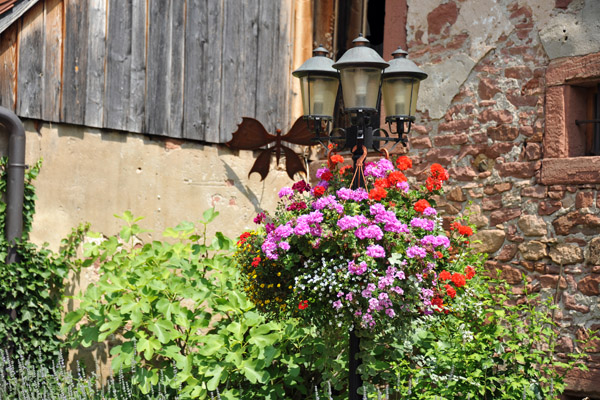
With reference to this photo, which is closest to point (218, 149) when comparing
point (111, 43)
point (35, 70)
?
point (111, 43)

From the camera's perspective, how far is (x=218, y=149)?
20.6 ft

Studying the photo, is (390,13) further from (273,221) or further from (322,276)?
(322,276)

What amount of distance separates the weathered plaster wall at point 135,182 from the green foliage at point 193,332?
39cm

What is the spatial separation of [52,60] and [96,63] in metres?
0.34

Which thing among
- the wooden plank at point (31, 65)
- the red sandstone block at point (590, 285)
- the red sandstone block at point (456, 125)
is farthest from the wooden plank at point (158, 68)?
the red sandstone block at point (590, 285)

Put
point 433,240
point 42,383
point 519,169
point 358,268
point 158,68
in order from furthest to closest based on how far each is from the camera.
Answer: point 158,68 → point 519,169 → point 42,383 → point 433,240 → point 358,268

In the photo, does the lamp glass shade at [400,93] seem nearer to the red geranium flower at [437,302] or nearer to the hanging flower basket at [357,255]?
the hanging flower basket at [357,255]

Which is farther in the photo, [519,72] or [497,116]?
[497,116]

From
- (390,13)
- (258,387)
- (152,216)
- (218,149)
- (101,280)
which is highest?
(390,13)

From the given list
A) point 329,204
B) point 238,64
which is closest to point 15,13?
point 238,64

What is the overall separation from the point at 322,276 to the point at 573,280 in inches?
85.0

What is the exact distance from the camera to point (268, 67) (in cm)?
659

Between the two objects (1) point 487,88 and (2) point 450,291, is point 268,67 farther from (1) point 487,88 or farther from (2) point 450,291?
(2) point 450,291

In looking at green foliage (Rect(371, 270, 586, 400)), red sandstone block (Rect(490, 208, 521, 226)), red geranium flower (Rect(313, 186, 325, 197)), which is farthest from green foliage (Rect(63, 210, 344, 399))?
red sandstone block (Rect(490, 208, 521, 226))
